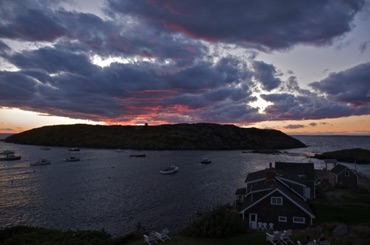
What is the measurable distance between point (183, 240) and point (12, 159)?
146 metres

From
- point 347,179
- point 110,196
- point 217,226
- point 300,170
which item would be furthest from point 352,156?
point 217,226

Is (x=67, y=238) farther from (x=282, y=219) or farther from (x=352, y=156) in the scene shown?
(x=352, y=156)

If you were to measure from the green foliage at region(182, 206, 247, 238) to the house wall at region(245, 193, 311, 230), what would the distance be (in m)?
19.4

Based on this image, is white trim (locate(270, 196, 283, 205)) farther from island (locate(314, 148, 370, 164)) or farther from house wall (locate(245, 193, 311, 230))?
island (locate(314, 148, 370, 164))

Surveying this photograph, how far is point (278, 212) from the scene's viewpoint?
140ft

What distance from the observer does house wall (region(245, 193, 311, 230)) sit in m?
41.9

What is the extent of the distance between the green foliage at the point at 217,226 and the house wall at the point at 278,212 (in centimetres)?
1938

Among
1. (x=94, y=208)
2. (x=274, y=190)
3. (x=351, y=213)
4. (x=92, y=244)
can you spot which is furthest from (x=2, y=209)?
(x=351, y=213)

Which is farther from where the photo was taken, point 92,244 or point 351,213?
point 351,213

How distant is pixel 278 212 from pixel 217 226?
21605 millimetres

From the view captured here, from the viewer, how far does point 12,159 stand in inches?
5787

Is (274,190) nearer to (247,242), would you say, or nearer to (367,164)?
(247,242)

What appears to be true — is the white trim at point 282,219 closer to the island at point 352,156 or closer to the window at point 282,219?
the window at point 282,219

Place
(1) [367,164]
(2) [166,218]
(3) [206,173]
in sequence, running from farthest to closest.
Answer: (1) [367,164], (3) [206,173], (2) [166,218]
